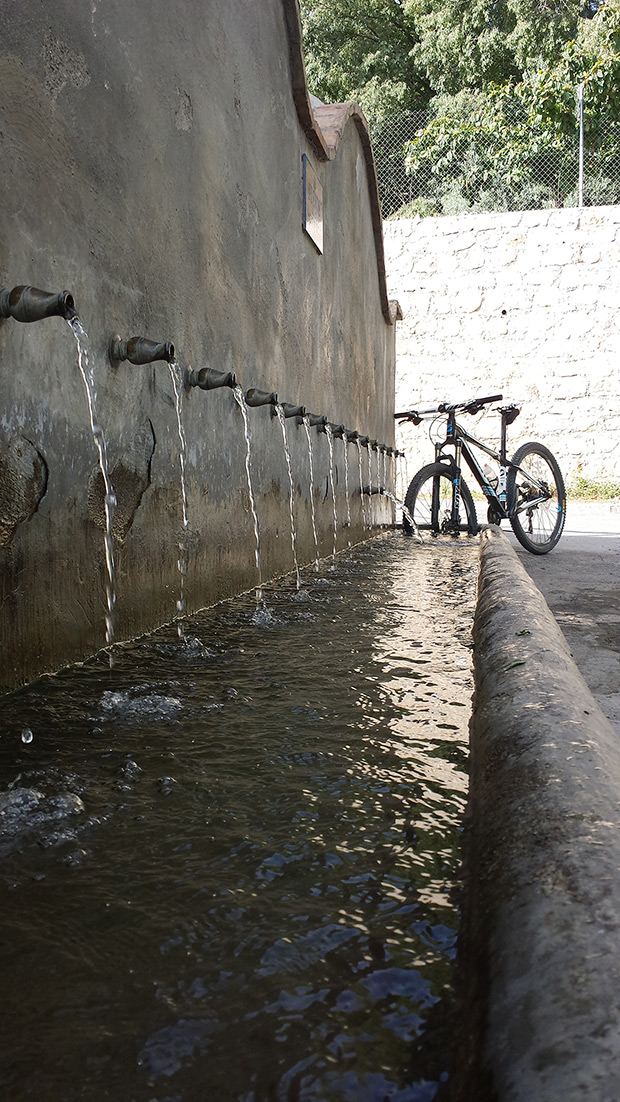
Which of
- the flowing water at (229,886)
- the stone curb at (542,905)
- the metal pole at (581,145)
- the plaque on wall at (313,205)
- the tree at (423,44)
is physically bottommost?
the flowing water at (229,886)

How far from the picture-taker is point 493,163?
1725 centimetres

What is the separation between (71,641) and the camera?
243cm

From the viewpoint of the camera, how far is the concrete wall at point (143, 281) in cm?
217

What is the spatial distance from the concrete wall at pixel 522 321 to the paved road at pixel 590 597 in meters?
4.74

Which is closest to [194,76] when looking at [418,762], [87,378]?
[87,378]

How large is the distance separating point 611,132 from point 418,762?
17.7 m

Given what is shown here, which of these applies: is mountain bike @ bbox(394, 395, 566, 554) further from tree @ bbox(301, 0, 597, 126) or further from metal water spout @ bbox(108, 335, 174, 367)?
tree @ bbox(301, 0, 597, 126)

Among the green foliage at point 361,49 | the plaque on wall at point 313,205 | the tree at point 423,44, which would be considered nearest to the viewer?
the plaque on wall at point 313,205

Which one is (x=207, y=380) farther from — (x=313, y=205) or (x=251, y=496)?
(x=313, y=205)

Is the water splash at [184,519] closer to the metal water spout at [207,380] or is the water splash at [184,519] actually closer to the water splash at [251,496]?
the metal water spout at [207,380]

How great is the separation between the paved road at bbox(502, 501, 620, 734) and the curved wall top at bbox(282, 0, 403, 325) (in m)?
3.24

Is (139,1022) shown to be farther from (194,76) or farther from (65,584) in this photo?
(194,76)

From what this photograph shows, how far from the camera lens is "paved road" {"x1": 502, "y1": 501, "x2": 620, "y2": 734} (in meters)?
3.16

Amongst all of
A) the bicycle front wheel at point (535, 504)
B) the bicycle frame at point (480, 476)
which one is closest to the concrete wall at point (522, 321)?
the bicycle front wheel at point (535, 504)
